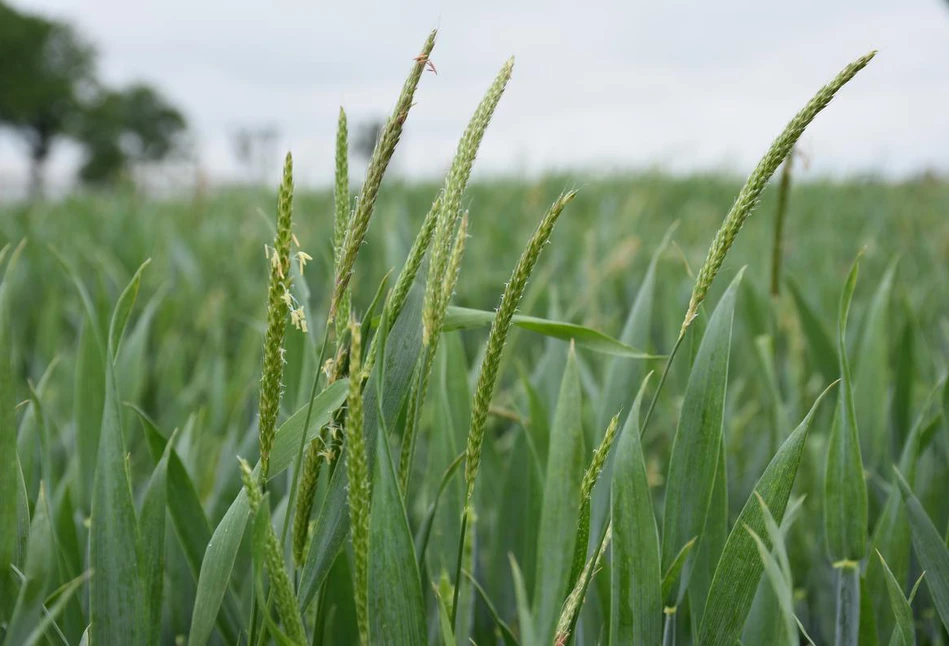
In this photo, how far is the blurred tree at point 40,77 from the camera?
3681 cm

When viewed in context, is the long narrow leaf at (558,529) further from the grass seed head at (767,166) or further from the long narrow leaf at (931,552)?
the long narrow leaf at (931,552)

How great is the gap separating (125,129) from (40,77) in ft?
26.4

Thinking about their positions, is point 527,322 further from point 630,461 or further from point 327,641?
point 327,641

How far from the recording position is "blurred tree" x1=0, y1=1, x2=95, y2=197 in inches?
1449

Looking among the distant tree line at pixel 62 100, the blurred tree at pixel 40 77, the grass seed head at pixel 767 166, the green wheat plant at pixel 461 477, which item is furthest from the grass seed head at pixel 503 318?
the blurred tree at pixel 40 77

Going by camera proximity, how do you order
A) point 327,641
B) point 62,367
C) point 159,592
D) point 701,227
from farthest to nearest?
point 701,227 < point 62,367 < point 327,641 < point 159,592

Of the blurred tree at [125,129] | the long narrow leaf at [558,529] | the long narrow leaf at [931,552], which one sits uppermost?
the blurred tree at [125,129]

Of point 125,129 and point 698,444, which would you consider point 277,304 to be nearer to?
point 698,444

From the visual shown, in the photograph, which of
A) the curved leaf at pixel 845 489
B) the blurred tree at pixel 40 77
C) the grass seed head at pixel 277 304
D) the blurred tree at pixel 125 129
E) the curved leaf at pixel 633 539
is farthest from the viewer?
the blurred tree at pixel 125 129

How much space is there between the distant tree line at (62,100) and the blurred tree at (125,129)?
0.05m

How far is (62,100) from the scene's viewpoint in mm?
39344

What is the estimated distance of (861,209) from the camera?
4770 mm

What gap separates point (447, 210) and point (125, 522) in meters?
0.36

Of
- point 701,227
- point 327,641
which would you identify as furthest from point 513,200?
point 327,641
